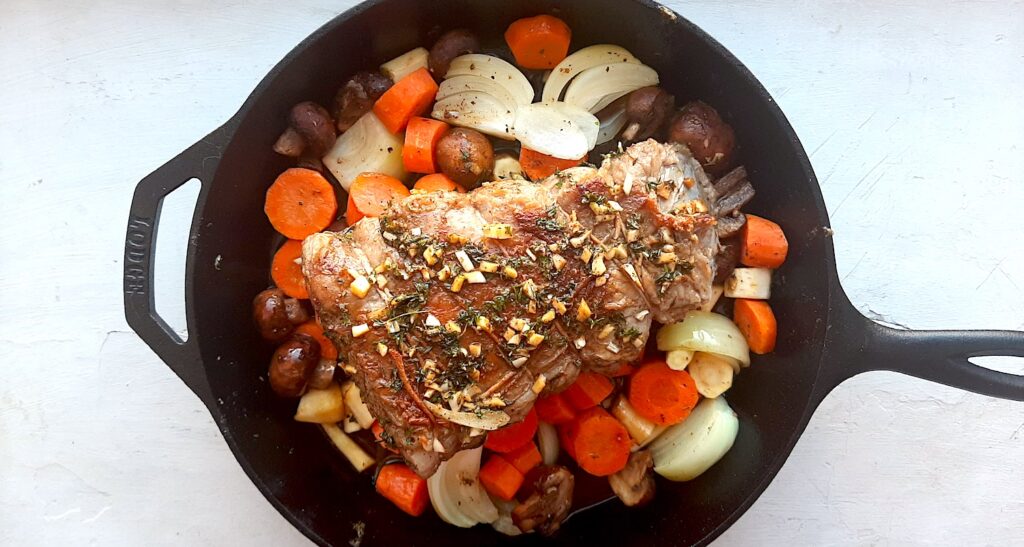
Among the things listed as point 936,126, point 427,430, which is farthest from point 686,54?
point 427,430

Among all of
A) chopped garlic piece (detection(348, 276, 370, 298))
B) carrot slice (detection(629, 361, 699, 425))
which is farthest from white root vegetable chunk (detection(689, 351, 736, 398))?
chopped garlic piece (detection(348, 276, 370, 298))

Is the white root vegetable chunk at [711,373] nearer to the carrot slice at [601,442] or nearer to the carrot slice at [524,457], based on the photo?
the carrot slice at [601,442]

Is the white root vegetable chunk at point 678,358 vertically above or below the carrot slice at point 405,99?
below

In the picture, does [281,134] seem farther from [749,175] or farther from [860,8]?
[860,8]

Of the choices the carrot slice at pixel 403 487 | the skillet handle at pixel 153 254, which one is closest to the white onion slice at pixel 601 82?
the skillet handle at pixel 153 254

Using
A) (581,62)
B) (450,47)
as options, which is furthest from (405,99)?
(581,62)

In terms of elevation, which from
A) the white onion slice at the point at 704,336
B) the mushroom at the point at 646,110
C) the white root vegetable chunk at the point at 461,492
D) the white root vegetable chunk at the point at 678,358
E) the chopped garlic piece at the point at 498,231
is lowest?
the white root vegetable chunk at the point at 461,492
